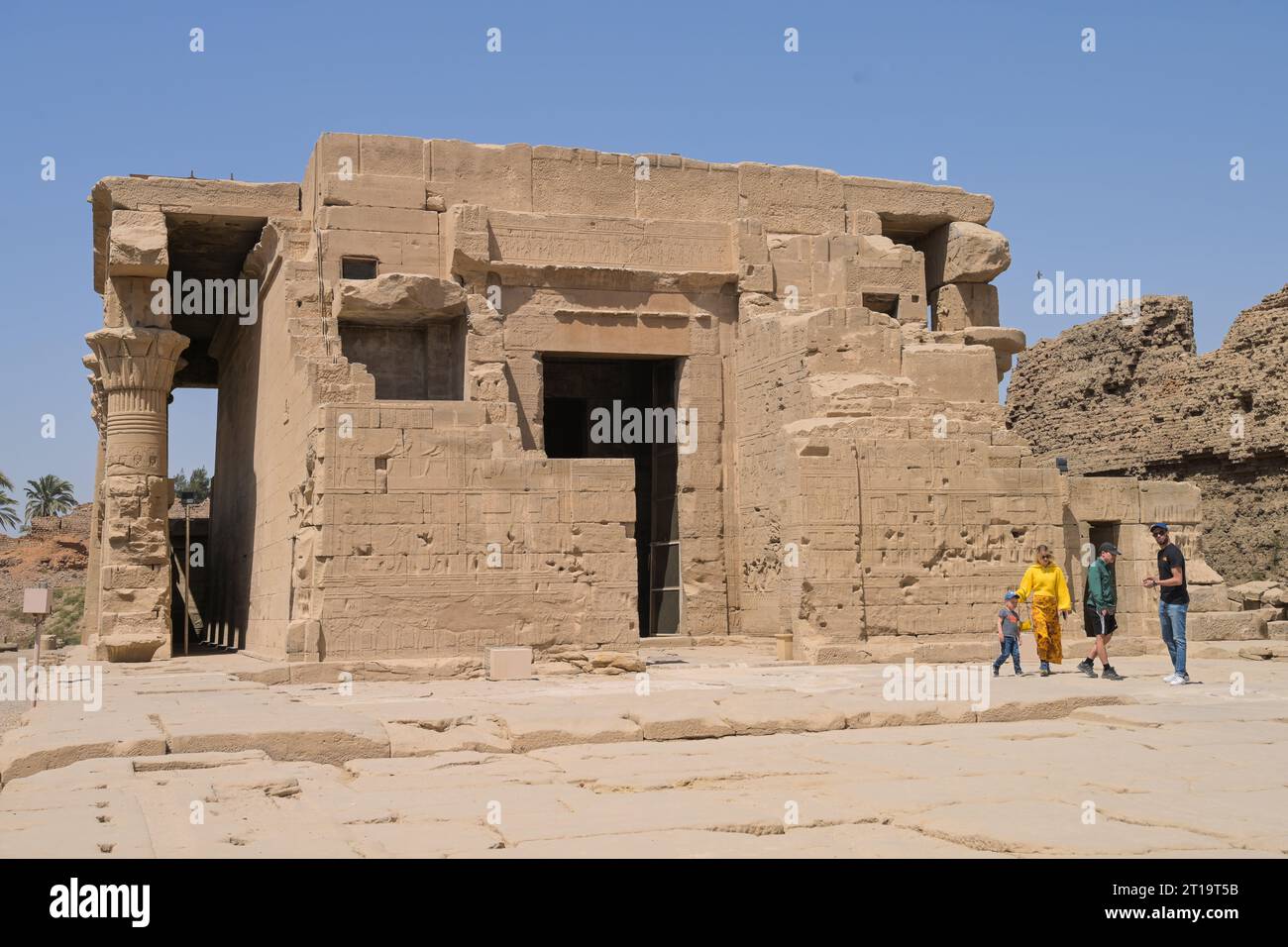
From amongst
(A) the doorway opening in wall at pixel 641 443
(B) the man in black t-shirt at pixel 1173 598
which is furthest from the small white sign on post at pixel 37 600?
(B) the man in black t-shirt at pixel 1173 598

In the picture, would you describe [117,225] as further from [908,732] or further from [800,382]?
[908,732]

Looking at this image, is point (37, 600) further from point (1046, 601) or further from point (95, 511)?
point (1046, 601)

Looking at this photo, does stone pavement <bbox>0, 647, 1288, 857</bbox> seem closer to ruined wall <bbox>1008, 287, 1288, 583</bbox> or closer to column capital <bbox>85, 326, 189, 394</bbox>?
column capital <bbox>85, 326, 189, 394</bbox>

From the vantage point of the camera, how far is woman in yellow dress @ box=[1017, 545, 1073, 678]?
40.2ft

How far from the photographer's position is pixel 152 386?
19.1 m

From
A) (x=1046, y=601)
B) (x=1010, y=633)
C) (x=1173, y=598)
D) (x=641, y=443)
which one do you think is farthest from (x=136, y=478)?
(x=1173, y=598)

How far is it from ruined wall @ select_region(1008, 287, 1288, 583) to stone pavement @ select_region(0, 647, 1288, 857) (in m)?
18.7

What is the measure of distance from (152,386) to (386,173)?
455 centimetres

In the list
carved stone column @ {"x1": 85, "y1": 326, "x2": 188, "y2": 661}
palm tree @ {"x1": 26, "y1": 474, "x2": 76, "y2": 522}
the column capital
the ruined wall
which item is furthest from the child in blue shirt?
palm tree @ {"x1": 26, "y1": 474, "x2": 76, "y2": 522}

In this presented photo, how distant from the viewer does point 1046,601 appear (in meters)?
12.4

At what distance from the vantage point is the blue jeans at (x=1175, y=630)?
11102 mm

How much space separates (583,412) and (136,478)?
24.7 feet

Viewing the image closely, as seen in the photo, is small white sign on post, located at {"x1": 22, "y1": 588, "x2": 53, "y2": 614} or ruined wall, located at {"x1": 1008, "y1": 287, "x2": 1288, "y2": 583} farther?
ruined wall, located at {"x1": 1008, "y1": 287, "x2": 1288, "y2": 583}
